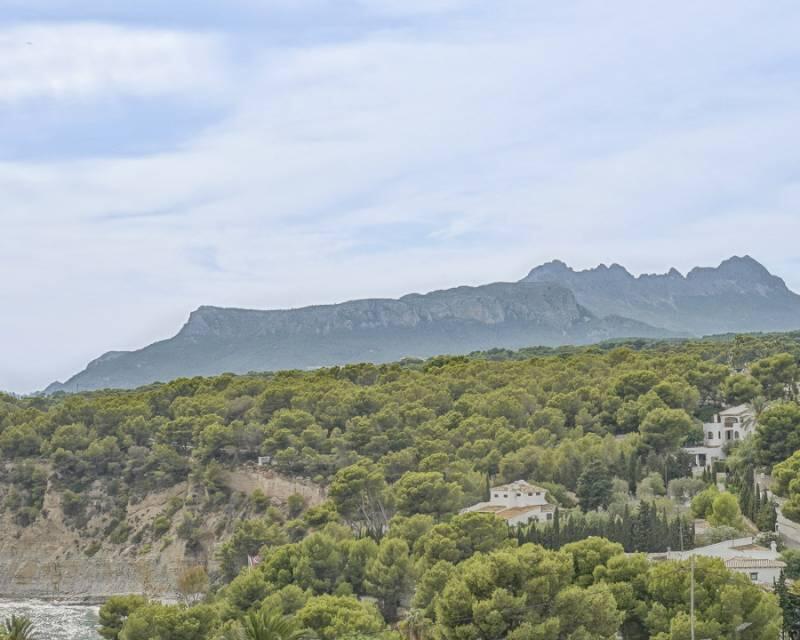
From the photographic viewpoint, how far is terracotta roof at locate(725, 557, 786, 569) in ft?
117

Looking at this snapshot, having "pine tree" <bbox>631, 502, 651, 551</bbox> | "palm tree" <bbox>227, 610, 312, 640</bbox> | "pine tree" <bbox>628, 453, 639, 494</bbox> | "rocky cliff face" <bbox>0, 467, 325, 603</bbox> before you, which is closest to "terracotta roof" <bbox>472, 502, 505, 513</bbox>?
"pine tree" <bbox>628, 453, 639, 494</bbox>

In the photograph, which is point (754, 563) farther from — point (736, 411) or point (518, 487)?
point (736, 411)

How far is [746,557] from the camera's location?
36.6 m

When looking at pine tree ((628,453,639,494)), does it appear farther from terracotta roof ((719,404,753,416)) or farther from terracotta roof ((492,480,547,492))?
terracotta roof ((719,404,753,416))

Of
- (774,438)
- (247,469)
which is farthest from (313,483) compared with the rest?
(774,438)

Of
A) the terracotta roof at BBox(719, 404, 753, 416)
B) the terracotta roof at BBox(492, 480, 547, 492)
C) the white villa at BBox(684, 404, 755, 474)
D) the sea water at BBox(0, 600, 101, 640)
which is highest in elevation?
the terracotta roof at BBox(719, 404, 753, 416)

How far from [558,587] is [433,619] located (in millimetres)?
5261

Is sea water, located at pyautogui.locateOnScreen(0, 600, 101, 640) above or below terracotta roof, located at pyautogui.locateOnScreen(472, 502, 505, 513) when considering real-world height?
below

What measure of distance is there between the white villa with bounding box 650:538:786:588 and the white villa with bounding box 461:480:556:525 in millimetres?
7782

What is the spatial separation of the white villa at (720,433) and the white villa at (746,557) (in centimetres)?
1477

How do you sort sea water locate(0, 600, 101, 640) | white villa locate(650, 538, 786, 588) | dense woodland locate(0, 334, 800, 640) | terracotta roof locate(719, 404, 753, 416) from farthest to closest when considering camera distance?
terracotta roof locate(719, 404, 753, 416)
sea water locate(0, 600, 101, 640)
white villa locate(650, 538, 786, 588)
dense woodland locate(0, 334, 800, 640)

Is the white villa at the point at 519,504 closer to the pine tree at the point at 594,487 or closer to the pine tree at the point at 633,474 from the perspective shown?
the pine tree at the point at 594,487

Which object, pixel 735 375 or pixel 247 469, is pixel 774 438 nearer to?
pixel 735 375

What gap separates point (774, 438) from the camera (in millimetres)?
49219
